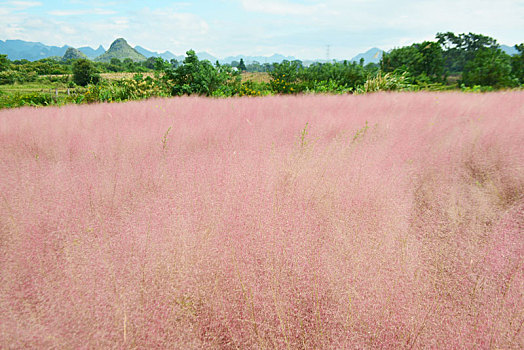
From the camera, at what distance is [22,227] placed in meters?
1.27

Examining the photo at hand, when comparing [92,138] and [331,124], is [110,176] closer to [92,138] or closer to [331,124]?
[92,138]

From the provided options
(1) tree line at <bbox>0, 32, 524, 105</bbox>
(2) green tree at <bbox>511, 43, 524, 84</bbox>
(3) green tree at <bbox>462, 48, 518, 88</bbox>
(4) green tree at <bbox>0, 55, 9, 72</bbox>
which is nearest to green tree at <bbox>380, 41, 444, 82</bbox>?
(1) tree line at <bbox>0, 32, 524, 105</bbox>

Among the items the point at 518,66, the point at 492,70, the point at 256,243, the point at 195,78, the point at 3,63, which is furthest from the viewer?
the point at 3,63

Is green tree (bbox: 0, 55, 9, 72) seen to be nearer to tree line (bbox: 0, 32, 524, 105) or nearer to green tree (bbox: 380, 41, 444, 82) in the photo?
tree line (bbox: 0, 32, 524, 105)

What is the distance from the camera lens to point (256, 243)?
4.00 feet

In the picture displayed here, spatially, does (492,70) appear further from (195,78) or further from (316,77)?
(195,78)

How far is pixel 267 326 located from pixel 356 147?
1.85 metres

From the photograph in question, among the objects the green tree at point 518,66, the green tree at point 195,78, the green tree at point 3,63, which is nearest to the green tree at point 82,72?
the green tree at point 3,63

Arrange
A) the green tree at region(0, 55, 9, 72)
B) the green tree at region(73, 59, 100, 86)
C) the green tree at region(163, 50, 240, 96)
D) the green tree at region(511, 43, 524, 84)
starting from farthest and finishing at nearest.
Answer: the green tree at region(73, 59, 100, 86) < the green tree at region(0, 55, 9, 72) < the green tree at region(511, 43, 524, 84) < the green tree at region(163, 50, 240, 96)

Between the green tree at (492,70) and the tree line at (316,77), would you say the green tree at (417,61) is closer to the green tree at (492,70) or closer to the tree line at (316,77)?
the tree line at (316,77)

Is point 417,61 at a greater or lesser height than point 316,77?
greater

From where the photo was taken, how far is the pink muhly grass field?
3.04ft

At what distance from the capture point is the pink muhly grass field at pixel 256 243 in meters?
0.93

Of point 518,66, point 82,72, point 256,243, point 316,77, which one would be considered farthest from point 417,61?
point 82,72
